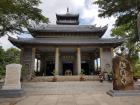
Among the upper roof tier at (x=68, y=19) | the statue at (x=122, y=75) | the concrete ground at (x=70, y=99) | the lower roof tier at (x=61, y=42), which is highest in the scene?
the upper roof tier at (x=68, y=19)

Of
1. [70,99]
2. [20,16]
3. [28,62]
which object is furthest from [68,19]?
[70,99]

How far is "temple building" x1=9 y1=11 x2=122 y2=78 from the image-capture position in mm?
26938

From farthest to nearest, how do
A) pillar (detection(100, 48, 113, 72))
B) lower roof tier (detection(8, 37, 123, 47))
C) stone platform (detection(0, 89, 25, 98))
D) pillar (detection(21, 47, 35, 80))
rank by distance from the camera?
pillar (detection(100, 48, 113, 72)), lower roof tier (detection(8, 37, 123, 47)), pillar (detection(21, 47, 35, 80)), stone platform (detection(0, 89, 25, 98))

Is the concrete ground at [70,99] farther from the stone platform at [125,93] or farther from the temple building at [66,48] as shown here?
the temple building at [66,48]

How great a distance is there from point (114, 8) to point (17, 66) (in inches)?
354

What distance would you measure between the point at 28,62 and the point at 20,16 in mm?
11423

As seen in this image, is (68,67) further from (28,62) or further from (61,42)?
(28,62)

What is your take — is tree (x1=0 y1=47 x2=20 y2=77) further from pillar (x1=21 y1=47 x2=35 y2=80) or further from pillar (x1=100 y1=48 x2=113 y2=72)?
pillar (x1=100 y1=48 x2=113 y2=72)

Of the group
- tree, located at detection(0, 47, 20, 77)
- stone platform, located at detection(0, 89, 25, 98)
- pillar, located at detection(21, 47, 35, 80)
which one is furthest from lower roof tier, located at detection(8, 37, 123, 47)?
stone platform, located at detection(0, 89, 25, 98)

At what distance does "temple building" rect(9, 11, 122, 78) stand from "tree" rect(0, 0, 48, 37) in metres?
7.26

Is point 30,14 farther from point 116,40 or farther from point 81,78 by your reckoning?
point 116,40

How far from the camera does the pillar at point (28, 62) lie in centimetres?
2572

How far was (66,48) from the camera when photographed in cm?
2872

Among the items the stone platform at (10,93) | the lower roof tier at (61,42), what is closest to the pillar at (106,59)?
the lower roof tier at (61,42)
